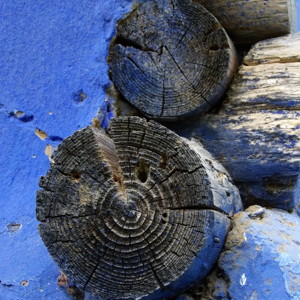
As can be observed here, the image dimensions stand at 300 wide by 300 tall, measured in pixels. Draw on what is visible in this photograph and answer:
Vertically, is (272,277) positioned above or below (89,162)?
below

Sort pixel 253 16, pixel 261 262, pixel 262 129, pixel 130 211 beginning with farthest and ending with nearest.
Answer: pixel 253 16 < pixel 262 129 < pixel 261 262 < pixel 130 211

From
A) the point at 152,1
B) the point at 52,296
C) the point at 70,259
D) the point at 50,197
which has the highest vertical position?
the point at 152,1

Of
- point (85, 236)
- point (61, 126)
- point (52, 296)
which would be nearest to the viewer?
point (85, 236)

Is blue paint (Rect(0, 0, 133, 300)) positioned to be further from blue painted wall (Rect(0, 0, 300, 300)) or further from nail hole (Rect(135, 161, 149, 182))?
nail hole (Rect(135, 161, 149, 182))

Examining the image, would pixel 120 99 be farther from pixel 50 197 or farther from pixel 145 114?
pixel 50 197

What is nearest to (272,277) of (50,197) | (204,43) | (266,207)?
(266,207)

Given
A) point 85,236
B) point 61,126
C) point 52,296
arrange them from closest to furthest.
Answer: point 85,236 < point 52,296 < point 61,126

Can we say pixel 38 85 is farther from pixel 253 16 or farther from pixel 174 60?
pixel 253 16

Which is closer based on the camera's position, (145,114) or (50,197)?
(50,197)

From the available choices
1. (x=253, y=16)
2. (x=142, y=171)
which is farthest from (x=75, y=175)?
(x=253, y=16)
